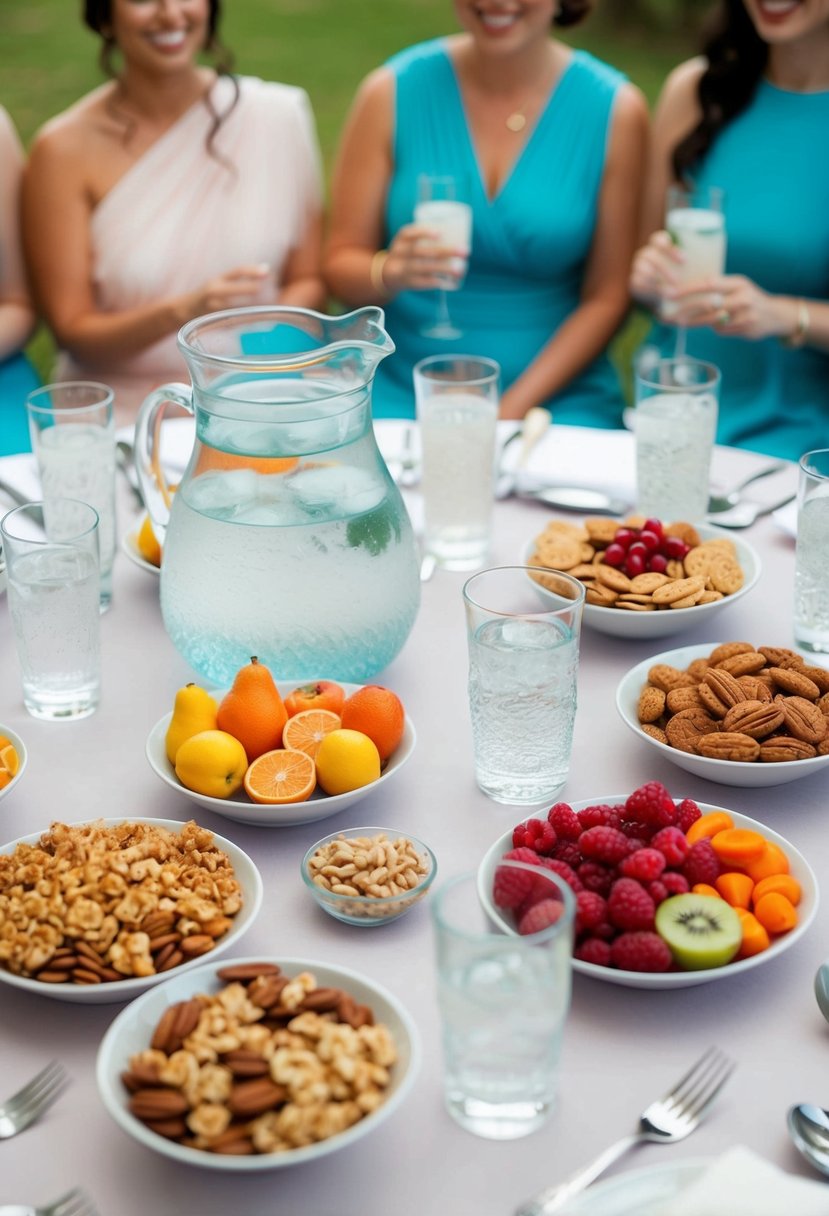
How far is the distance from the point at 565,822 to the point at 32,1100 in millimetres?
465

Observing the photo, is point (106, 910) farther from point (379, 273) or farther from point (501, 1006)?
point (379, 273)

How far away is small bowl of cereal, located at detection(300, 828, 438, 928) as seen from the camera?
113cm

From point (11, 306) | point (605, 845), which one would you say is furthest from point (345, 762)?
point (11, 306)

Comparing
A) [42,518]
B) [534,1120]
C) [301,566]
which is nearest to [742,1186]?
[534,1120]

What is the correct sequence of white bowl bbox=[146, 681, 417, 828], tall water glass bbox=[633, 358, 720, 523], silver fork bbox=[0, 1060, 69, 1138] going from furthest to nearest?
tall water glass bbox=[633, 358, 720, 523], white bowl bbox=[146, 681, 417, 828], silver fork bbox=[0, 1060, 69, 1138]

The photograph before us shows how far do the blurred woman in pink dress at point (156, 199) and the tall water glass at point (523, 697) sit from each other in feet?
5.65

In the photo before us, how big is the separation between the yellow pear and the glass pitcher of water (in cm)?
13

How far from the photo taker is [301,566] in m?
1.39

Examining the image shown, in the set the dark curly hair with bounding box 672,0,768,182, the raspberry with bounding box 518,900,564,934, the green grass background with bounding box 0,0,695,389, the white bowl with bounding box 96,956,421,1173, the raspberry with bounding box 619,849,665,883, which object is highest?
the dark curly hair with bounding box 672,0,768,182

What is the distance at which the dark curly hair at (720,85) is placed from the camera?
9.45ft

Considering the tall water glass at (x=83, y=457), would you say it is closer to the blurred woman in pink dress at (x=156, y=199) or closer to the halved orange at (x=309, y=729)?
the halved orange at (x=309, y=729)

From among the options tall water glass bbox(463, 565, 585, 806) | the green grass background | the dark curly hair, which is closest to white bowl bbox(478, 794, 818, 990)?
tall water glass bbox(463, 565, 585, 806)

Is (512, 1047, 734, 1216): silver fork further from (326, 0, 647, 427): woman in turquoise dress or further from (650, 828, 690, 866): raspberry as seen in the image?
(326, 0, 647, 427): woman in turquoise dress

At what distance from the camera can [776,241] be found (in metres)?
2.95
